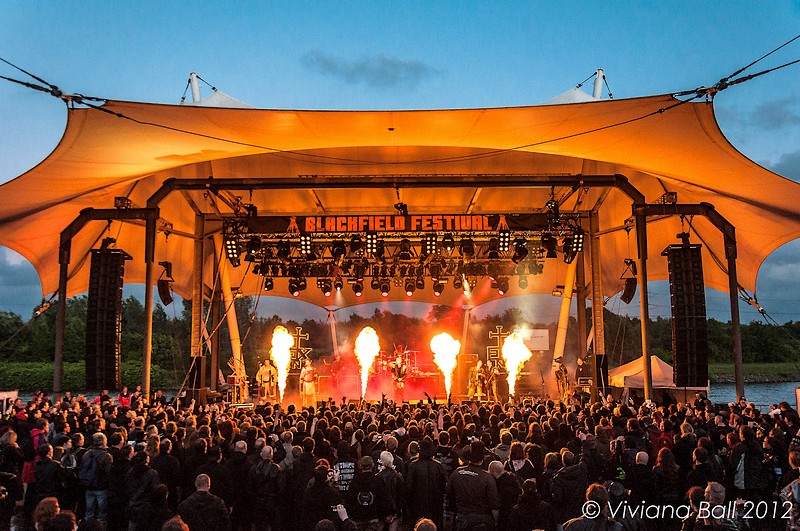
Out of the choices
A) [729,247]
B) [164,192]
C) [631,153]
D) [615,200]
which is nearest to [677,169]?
[631,153]

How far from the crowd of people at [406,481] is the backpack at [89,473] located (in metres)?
0.02

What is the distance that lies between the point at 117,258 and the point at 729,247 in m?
16.1

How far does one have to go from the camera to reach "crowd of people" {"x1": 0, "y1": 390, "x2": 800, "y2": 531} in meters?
6.00

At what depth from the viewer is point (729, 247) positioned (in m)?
17.8

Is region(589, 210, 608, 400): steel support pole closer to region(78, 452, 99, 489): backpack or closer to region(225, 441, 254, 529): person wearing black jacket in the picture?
region(225, 441, 254, 529): person wearing black jacket

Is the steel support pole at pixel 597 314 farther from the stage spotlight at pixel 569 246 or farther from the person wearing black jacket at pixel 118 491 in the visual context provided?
the person wearing black jacket at pixel 118 491

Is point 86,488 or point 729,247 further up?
point 729,247

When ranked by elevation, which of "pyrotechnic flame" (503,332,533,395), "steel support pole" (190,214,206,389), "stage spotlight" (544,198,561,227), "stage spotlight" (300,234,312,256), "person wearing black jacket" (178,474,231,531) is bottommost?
"person wearing black jacket" (178,474,231,531)

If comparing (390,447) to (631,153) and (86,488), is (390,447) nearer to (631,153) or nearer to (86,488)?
(86,488)

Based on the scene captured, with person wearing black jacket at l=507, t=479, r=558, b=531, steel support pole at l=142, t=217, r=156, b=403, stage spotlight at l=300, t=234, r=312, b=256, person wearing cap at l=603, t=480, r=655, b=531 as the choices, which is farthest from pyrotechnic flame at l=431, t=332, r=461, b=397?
person wearing black jacket at l=507, t=479, r=558, b=531

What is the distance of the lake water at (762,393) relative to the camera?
36.9 m

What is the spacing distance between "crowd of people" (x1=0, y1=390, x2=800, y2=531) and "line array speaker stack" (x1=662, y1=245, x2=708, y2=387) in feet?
17.8

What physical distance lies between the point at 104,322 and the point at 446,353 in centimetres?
1466

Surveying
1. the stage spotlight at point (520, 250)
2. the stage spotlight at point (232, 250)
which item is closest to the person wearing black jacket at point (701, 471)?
the stage spotlight at point (520, 250)
